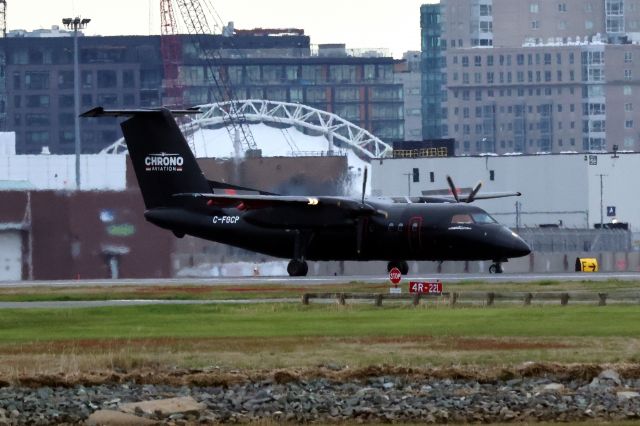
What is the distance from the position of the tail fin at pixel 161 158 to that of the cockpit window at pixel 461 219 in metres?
11.5

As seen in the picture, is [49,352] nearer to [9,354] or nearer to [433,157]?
[9,354]

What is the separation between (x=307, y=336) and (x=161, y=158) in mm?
34710

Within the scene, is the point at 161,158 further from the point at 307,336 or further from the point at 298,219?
the point at 307,336

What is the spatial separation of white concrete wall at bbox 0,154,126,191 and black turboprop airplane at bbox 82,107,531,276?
180 ft

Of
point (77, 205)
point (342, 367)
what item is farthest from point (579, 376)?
point (77, 205)

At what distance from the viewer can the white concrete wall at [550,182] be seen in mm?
126000

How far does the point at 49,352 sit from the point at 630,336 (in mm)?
13276

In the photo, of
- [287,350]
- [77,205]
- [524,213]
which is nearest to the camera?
[287,350]

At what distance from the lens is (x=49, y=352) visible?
38938 mm

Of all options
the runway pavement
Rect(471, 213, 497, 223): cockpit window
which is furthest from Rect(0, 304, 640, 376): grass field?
Rect(471, 213, 497, 223): cockpit window

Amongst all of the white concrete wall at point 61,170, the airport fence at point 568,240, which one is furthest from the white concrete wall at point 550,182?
the white concrete wall at point 61,170

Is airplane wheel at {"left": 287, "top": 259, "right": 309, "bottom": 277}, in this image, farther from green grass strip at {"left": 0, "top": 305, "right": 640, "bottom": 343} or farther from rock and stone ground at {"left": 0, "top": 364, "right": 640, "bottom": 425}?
rock and stone ground at {"left": 0, "top": 364, "right": 640, "bottom": 425}

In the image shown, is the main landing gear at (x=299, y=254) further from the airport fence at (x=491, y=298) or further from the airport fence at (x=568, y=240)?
the airport fence at (x=568, y=240)

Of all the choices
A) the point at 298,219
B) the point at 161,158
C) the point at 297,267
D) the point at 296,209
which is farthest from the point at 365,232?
the point at 161,158
